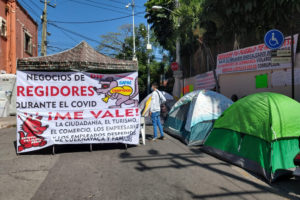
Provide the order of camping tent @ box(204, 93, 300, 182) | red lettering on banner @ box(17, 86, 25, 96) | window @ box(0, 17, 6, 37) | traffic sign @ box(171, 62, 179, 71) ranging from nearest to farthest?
camping tent @ box(204, 93, 300, 182)
red lettering on banner @ box(17, 86, 25, 96)
window @ box(0, 17, 6, 37)
traffic sign @ box(171, 62, 179, 71)

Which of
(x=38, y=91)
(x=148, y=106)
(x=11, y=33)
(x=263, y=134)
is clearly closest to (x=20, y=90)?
(x=38, y=91)

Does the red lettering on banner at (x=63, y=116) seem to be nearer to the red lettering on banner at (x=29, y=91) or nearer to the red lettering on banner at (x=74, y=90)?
the red lettering on banner at (x=74, y=90)

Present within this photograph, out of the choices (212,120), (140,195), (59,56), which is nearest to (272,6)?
(212,120)

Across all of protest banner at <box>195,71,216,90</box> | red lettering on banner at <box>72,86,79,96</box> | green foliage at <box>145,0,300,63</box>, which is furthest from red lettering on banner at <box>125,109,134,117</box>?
protest banner at <box>195,71,216,90</box>

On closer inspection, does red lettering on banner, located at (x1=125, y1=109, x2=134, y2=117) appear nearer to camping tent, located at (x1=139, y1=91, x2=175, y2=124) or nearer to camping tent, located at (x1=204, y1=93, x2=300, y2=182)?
camping tent, located at (x1=139, y1=91, x2=175, y2=124)

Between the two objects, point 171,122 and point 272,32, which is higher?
point 272,32

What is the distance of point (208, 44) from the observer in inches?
499

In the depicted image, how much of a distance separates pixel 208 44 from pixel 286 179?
9676 mm

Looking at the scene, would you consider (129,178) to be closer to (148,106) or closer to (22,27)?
(148,106)

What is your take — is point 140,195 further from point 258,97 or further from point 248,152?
point 258,97

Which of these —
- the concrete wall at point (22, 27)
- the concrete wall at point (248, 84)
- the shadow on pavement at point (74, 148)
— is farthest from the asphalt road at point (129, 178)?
the concrete wall at point (22, 27)

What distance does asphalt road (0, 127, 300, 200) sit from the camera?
11.2 feet

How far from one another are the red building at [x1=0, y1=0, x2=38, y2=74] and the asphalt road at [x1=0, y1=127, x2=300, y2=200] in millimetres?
12243

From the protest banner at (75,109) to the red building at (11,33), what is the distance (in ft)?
38.3
